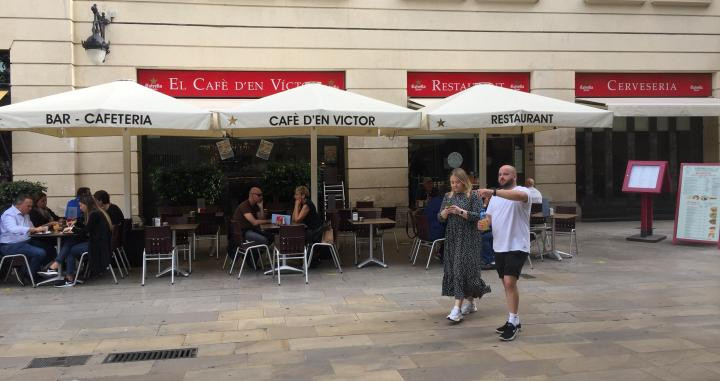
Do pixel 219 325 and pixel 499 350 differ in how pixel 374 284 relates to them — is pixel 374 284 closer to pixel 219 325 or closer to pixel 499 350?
pixel 219 325

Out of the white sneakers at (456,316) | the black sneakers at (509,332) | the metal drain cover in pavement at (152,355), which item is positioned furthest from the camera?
the white sneakers at (456,316)

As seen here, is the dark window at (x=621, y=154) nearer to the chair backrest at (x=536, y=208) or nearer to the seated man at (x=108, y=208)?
the chair backrest at (x=536, y=208)

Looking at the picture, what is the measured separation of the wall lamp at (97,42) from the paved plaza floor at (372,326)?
574 centimetres

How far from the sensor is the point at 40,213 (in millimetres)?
9359

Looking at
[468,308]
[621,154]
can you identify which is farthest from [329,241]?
[621,154]

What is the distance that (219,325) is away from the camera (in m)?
6.24

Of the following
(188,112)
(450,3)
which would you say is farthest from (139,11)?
(450,3)

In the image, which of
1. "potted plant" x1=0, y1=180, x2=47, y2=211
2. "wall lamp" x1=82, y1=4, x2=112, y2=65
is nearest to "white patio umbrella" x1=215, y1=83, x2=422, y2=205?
"potted plant" x1=0, y1=180, x2=47, y2=211

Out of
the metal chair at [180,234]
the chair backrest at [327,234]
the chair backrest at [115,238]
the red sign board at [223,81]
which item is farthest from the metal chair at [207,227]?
the red sign board at [223,81]

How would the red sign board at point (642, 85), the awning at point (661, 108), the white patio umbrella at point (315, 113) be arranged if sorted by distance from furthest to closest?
the red sign board at point (642, 85)
the awning at point (661, 108)
the white patio umbrella at point (315, 113)

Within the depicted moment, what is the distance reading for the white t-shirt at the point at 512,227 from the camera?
5.52 meters

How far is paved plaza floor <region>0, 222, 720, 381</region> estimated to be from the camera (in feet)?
15.8

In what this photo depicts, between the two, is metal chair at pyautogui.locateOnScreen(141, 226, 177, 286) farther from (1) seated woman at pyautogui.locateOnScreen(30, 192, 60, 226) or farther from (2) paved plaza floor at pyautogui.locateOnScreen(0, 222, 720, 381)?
(1) seated woman at pyautogui.locateOnScreen(30, 192, 60, 226)

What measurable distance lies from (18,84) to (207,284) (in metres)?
7.40
